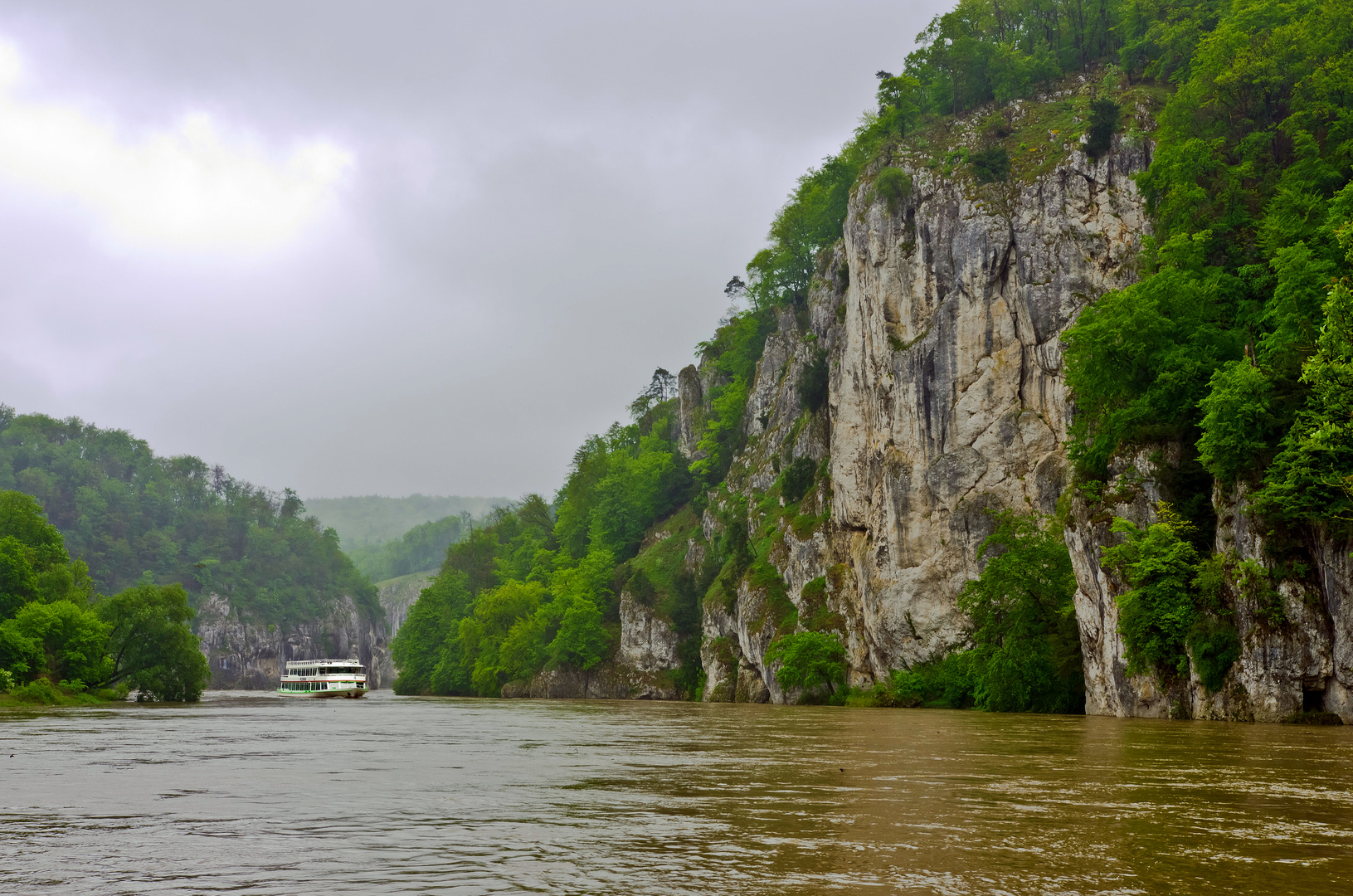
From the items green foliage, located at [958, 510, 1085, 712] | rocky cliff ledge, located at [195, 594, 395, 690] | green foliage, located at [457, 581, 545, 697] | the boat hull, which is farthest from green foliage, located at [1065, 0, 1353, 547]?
rocky cliff ledge, located at [195, 594, 395, 690]

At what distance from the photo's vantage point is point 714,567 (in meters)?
95.9

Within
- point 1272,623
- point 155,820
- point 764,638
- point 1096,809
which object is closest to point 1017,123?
point 764,638

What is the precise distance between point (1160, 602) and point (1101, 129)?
3840 cm

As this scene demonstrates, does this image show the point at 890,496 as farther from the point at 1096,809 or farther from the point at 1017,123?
the point at 1096,809

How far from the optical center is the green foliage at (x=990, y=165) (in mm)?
67875

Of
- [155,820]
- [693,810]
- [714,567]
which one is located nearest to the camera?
[155,820]

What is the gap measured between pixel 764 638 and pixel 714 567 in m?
18.3

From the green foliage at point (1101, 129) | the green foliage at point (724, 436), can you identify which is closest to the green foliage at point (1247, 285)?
the green foliage at point (1101, 129)

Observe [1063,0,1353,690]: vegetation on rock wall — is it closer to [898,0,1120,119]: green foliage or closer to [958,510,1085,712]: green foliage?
[958,510,1085,712]: green foliage

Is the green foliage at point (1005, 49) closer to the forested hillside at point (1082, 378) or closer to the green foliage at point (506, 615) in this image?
the forested hillside at point (1082, 378)

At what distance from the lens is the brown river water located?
850 centimetres

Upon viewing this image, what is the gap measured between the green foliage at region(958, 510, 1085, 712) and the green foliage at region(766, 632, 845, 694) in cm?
1390

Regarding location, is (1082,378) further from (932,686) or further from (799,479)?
(799,479)

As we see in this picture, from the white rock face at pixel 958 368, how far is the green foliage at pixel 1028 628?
6.89m
